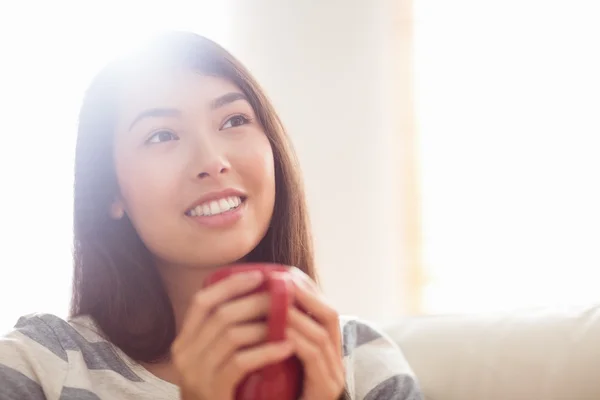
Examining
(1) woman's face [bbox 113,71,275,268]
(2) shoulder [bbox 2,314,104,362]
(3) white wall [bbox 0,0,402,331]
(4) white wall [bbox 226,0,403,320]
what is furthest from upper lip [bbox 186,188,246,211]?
(4) white wall [bbox 226,0,403,320]

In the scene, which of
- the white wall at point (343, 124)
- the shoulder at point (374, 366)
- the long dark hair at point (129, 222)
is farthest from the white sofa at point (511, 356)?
the white wall at point (343, 124)

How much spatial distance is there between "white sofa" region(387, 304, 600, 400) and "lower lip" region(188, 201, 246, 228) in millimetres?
408

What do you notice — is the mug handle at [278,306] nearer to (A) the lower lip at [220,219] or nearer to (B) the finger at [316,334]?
(B) the finger at [316,334]

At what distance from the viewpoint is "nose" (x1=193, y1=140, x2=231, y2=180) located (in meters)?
0.88

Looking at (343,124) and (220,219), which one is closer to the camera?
(220,219)

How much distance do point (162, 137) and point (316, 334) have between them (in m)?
0.42

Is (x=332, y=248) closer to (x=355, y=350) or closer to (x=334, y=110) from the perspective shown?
(x=334, y=110)

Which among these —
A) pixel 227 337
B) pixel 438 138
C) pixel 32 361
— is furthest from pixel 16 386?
pixel 438 138

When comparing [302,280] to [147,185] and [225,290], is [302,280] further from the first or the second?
[147,185]

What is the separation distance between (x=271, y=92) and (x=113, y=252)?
1.60m

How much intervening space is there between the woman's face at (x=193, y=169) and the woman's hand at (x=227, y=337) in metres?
0.26

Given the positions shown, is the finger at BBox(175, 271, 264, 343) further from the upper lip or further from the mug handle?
the upper lip

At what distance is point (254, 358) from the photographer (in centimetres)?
60

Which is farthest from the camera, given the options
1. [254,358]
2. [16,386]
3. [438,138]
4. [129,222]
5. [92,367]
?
[438,138]
